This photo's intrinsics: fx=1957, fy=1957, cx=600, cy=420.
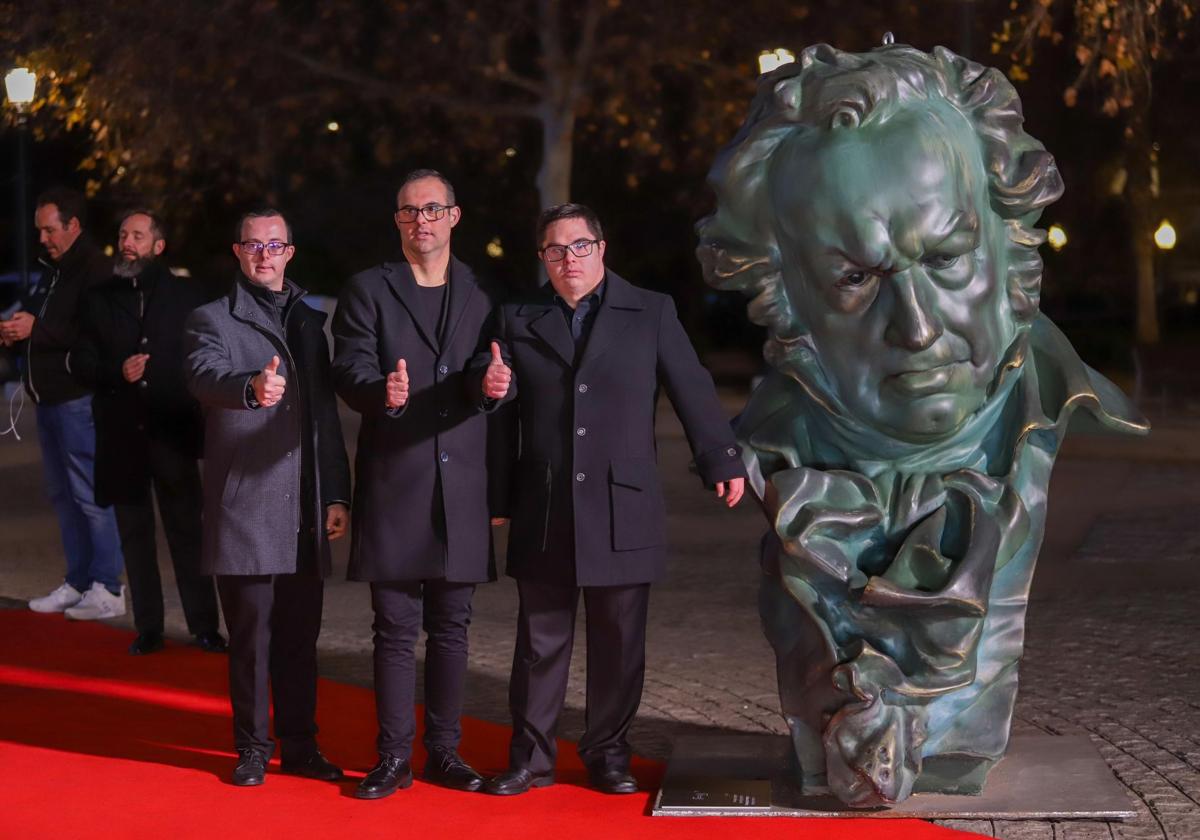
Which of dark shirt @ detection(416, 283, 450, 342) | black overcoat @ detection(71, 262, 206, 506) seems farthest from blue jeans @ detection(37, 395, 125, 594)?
dark shirt @ detection(416, 283, 450, 342)

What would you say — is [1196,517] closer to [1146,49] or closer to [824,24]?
[1146,49]

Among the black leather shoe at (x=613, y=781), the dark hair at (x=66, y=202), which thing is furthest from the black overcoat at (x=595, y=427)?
the dark hair at (x=66, y=202)

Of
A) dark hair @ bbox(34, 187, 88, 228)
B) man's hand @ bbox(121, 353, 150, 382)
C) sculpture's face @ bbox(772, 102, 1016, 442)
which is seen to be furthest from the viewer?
dark hair @ bbox(34, 187, 88, 228)

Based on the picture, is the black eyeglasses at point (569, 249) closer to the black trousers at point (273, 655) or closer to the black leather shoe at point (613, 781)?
the black trousers at point (273, 655)

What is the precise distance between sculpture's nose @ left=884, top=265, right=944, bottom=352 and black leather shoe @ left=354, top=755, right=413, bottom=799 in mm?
2035

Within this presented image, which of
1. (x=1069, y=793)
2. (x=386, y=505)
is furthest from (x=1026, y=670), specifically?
(x=386, y=505)

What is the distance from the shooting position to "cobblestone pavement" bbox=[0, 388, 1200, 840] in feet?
21.4

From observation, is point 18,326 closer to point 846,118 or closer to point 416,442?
point 416,442

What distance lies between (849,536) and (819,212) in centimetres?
96

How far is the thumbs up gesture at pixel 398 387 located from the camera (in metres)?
5.79

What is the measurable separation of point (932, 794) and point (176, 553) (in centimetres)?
384

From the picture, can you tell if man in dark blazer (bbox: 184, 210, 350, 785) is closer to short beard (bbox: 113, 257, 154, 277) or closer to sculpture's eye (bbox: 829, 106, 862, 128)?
sculpture's eye (bbox: 829, 106, 862, 128)

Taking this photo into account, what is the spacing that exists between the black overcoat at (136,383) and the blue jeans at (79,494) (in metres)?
0.67

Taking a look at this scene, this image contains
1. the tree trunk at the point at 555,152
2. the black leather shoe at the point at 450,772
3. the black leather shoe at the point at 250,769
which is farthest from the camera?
the tree trunk at the point at 555,152
